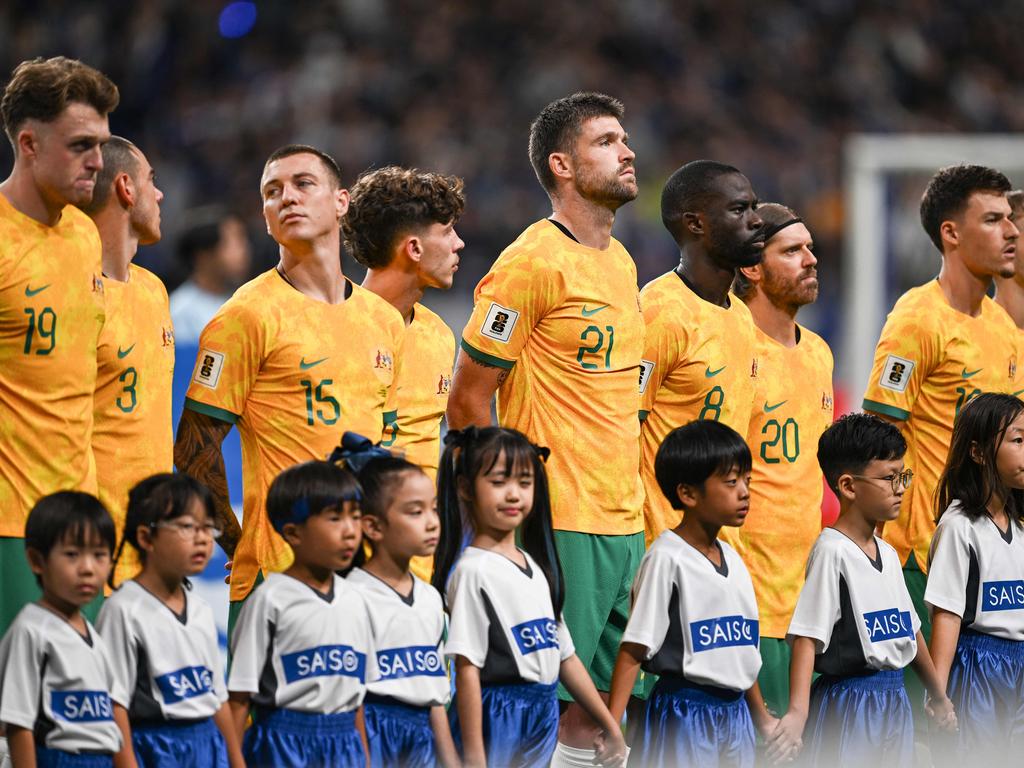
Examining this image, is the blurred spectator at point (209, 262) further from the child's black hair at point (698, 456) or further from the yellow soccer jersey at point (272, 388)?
the child's black hair at point (698, 456)

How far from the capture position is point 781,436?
607cm

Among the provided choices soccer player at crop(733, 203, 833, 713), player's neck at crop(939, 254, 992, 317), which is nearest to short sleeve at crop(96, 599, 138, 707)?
soccer player at crop(733, 203, 833, 713)

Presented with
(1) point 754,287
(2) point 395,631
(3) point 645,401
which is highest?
(1) point 754,287

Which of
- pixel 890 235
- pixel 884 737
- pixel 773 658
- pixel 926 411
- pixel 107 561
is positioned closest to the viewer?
pixel 107 561

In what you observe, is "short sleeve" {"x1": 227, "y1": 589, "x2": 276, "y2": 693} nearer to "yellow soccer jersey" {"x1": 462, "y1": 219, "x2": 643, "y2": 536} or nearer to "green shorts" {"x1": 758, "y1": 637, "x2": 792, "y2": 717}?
"yellow soccer jersey" {"x1": 462, "y1": 219, "x2": 643, "y2": 536}

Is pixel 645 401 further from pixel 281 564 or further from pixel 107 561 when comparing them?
pixel 107 561

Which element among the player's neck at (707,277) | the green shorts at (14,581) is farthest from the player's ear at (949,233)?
the green shorts at (14,581)

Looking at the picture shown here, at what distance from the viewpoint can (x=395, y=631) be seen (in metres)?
4.53

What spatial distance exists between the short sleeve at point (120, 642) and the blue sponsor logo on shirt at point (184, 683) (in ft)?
0.26

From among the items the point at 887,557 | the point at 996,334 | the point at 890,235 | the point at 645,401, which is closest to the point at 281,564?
the point at 645,401

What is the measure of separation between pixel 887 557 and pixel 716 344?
3.20 ft

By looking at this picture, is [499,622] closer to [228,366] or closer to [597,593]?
[597,593]

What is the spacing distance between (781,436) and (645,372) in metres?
0.66

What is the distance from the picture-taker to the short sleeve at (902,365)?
6309mm
